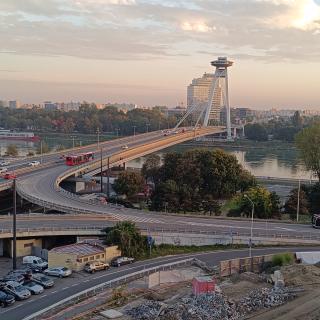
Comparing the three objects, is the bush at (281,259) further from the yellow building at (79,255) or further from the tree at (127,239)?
the yellow building at (79,255)

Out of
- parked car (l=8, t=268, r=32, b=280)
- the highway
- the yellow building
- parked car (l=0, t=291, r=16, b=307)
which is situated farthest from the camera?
the highway

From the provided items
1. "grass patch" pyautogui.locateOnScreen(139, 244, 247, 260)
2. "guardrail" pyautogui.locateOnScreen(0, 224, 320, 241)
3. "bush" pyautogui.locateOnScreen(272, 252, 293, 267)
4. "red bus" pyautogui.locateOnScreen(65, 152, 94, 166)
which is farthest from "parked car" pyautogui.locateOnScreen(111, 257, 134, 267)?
"red bus" pyautogui.locateOnScreen(65, 152, 94, 166)

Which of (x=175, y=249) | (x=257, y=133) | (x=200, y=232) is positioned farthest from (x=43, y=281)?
(x=257, y=133)

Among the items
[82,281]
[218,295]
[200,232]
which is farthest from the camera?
[200,232]

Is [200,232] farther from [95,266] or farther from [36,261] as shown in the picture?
[36,261]

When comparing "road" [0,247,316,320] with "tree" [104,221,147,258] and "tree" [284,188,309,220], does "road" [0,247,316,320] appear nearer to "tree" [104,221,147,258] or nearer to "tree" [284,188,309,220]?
"tree" [104,221,147,258]

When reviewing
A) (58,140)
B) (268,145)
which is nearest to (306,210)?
(268,145)
